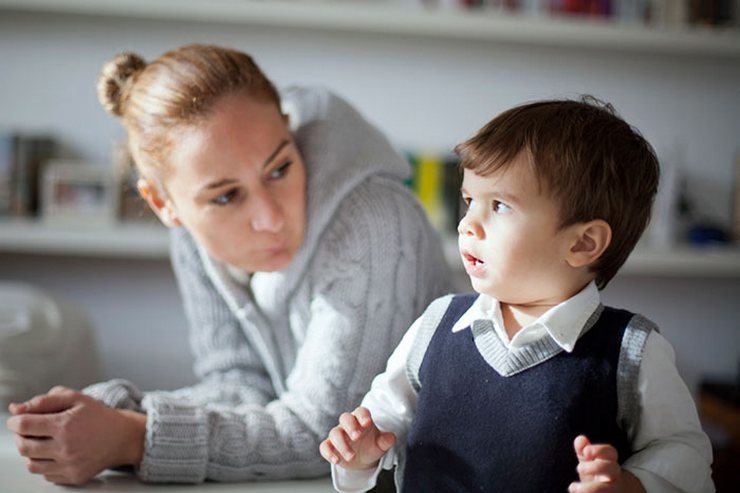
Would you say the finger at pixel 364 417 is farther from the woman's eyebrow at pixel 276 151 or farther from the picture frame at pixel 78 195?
the picture frame at pixel 78 195

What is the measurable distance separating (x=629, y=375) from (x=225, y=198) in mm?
457

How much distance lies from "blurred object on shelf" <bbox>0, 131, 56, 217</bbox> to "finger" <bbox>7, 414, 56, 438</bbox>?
153cm

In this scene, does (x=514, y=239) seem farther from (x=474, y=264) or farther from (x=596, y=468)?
(x=596, y=468)

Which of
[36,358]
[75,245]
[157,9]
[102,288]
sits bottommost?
[102,288]

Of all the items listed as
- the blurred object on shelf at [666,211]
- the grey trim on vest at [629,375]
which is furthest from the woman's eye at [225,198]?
the blurred object on shelf at [666,211]

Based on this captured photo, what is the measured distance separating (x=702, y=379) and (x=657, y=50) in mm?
830

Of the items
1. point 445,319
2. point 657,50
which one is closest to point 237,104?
point 445,319

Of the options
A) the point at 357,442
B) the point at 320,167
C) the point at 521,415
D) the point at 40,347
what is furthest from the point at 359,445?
the point at 40,347

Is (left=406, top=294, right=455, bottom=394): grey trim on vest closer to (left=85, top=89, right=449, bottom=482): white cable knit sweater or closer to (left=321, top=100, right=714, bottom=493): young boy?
(left=321, top=100, right=714, bottom=493): young boy

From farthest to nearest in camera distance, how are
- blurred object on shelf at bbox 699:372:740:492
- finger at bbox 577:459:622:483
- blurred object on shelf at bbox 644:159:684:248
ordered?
blurred object on shelf at bbox 644:159:684:248 < blurred object on shelf at bbox 699:372:740:492 < finger at bbox 577:459:622:483

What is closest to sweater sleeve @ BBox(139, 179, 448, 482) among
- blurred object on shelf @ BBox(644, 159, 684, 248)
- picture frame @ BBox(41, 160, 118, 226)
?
picture frame @ BBox(41, 160, 118, 226)

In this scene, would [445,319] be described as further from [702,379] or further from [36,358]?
[702,379]

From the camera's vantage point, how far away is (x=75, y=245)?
221 centimetres

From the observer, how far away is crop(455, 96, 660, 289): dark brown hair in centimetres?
67
